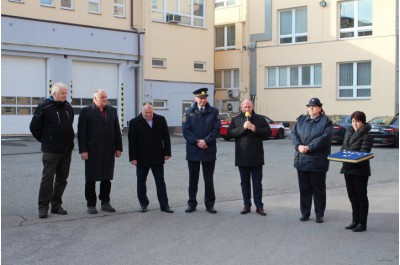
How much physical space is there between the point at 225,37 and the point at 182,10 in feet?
24.2

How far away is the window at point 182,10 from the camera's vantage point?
109ft

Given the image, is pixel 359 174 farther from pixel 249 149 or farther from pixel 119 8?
pixel 119 8

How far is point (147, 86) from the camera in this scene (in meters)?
32.7

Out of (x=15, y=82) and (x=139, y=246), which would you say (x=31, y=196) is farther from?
(x=15, y=82)

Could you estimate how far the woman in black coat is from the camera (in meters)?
8.59

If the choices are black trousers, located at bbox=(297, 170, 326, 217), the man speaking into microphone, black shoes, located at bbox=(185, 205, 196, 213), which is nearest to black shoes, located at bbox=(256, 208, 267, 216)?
the man speaking into microphone

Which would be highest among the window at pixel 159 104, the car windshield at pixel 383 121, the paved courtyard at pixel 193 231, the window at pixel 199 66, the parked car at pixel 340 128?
the window at pixel 199 66

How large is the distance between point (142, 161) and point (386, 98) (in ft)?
85.2

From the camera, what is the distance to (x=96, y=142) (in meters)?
9.59

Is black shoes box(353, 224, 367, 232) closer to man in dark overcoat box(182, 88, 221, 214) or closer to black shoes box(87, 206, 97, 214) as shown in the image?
man in dark overcoat box(182, 88, 221, 214)

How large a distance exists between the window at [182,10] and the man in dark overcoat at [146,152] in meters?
23.6

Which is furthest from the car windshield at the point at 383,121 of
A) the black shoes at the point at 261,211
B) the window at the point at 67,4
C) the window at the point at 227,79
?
the black shoes at the point at 261,211

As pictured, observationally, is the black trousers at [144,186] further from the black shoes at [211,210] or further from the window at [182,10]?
the window at [182,10]

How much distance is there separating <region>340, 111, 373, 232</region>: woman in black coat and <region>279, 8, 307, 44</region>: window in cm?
2901
